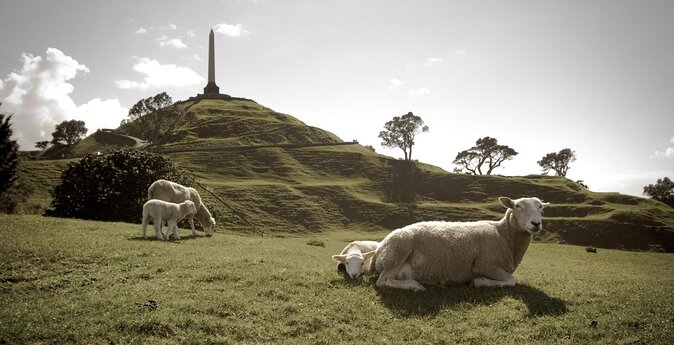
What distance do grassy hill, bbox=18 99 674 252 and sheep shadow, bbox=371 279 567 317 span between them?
1650 inches

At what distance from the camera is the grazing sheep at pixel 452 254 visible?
12.3 metres

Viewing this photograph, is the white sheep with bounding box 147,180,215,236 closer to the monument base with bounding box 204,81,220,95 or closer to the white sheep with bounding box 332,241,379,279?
the white sheep with bounding box 332,241,379,279

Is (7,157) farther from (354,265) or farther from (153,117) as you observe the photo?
(153,117)

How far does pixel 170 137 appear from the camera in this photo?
342 ft

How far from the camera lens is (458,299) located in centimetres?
1117

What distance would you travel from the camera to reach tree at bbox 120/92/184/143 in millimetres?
111062

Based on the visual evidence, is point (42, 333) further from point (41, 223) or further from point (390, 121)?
point (390, 121)

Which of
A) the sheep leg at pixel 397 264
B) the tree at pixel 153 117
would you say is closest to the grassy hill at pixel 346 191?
the tree at pixel 153 117

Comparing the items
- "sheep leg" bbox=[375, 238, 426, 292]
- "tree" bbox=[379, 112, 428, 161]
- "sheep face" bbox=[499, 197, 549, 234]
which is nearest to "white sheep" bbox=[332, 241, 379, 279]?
"sheep leg" bbox=[375, 238, 426, 292]

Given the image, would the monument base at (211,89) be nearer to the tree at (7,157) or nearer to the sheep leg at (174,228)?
the tree at (7,157)

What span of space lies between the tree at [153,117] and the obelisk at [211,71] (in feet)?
92.0

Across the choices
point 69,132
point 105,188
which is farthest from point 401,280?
point 69,132

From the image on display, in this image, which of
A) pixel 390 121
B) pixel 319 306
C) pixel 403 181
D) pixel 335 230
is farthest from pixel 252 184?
pixel 319 306

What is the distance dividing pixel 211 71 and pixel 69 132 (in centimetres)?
4591
